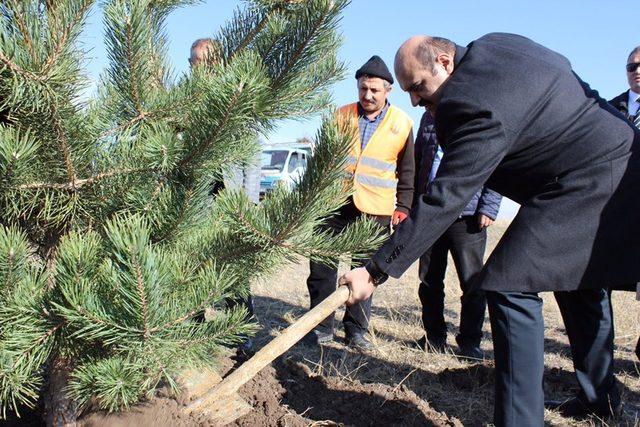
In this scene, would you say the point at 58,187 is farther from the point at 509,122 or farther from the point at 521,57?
the point at 521,57

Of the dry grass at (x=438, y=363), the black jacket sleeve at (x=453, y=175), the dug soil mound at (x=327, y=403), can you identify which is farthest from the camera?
the dry grass at (x=438, y=363)

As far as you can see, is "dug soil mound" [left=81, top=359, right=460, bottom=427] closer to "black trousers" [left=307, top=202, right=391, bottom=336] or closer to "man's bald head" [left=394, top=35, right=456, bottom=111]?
"black trousers" [left=307, top=202, right=391, bottom=336]

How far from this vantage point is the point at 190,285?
5.52 ft

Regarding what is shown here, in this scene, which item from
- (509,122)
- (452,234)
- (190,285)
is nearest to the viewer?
(190,285)

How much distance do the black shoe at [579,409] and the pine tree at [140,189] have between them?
4.78 ft

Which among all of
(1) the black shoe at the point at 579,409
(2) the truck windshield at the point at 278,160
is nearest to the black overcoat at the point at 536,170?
(1) the black shoe at the point at 579,409

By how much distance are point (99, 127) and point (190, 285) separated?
21.0 inches

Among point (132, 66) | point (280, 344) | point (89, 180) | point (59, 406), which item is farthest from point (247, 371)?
point (132, 66)

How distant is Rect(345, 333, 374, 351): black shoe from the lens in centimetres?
376

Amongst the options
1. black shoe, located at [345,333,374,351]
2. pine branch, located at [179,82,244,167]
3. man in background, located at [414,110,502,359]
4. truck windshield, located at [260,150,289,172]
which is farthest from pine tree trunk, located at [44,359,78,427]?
truck windshield, located at [260,150,289,172]

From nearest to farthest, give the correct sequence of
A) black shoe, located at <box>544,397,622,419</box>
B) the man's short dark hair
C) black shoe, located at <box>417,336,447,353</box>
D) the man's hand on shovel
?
the man's hand on shovel → the man's short dark hair → black shoe, located at <box>544,397,622,419</box> → black shoe, located at <box>417,336,447,353</box>

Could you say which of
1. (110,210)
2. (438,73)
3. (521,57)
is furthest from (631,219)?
(110,210)

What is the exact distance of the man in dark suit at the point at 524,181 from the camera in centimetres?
197

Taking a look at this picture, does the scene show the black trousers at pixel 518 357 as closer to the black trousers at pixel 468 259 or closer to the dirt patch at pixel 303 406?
the dirt patch at pixel 303 406
